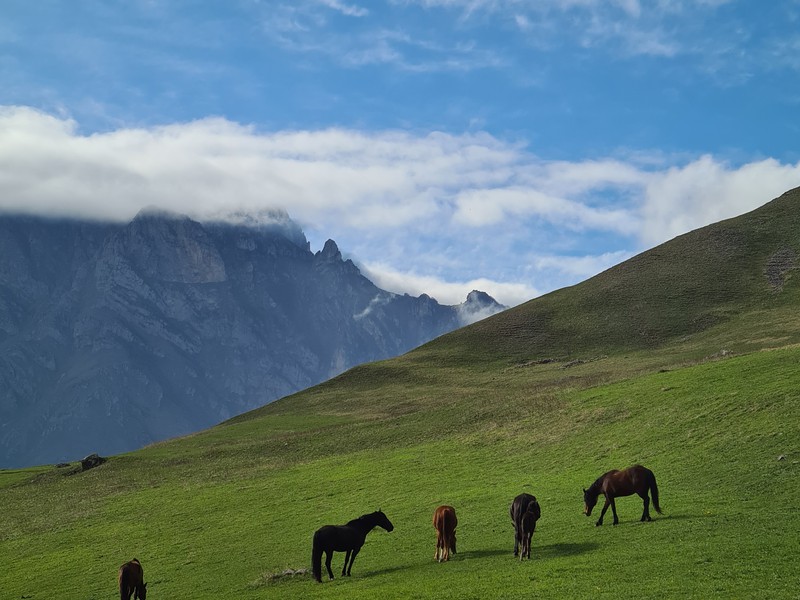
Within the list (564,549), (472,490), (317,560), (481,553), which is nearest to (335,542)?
(317,560)

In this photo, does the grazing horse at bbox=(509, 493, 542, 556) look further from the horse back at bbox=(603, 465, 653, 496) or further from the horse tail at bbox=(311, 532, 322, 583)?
the horse tail at bbox=(311, 532, 322, 583)

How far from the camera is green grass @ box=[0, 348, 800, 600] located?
23969mm

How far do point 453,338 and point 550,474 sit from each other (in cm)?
9993

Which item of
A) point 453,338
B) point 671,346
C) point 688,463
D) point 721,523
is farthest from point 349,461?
point 453,338

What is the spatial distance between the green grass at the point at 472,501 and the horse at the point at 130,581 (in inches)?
102

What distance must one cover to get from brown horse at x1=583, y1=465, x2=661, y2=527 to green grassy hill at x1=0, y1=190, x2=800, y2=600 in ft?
2.52

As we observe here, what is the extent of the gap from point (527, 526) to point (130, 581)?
599 inches

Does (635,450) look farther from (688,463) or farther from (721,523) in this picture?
(721,523)

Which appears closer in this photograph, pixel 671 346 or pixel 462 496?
pixel 462 496

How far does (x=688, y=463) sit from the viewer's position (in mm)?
37219

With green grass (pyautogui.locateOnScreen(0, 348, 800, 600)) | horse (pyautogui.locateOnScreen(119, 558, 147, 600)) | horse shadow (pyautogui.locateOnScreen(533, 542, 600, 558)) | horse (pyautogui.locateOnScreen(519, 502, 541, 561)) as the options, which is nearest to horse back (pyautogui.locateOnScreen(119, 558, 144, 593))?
horse (pyautogui.locateOnScreen(119, 558, 147, 600))

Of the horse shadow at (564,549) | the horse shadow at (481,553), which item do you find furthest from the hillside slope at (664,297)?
the horse shadow at (564,549)

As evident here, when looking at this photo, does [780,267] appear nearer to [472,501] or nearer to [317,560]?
[472,501]

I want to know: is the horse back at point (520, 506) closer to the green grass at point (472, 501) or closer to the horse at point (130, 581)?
the green grass at point (472, 501)
